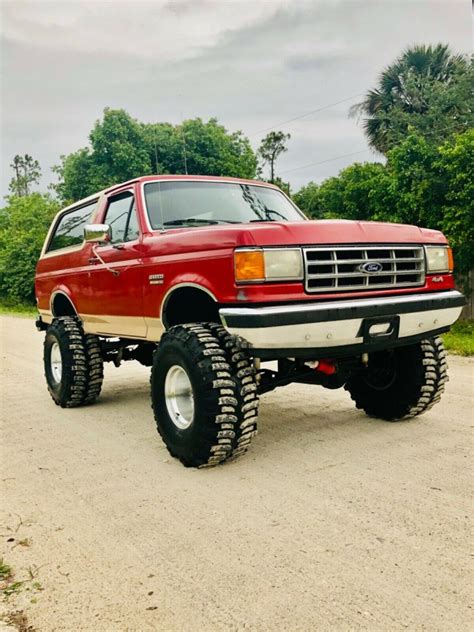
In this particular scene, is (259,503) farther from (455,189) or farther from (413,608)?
(455,189)

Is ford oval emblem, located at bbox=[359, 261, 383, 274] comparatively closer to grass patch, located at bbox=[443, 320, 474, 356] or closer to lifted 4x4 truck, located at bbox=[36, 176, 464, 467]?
lifted 4x4 truck, located at bbox=[36, 176, 464, 467]

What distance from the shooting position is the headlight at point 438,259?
14.8 ft

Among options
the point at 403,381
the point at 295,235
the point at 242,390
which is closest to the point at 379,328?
the point at 295,235

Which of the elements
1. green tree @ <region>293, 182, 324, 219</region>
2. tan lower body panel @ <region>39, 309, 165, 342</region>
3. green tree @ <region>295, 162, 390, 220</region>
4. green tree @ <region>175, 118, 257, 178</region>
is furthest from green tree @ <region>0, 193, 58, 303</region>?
tan lower body panel @ <region>39, 309, 165, 342</region>

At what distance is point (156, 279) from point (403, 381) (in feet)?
7.12

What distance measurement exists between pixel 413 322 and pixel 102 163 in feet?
90.2

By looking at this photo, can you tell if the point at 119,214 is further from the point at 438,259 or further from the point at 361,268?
the point at 438,259

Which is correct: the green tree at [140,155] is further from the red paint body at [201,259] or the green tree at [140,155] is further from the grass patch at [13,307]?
the red paint body at [201,259]

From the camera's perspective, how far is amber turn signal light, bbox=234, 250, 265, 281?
12.0 feet

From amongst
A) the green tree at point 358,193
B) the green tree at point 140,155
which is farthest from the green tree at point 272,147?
the green tree at point 358,193

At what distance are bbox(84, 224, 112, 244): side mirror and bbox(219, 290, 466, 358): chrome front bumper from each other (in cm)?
180

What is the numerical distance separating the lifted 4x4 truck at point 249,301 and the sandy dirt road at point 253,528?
41 centimetres

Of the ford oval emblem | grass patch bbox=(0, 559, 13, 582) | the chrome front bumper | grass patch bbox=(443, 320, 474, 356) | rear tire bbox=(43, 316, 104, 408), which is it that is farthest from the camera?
grass patch bbox=(443, 320, 474, 356)

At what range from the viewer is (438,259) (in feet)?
15.0
